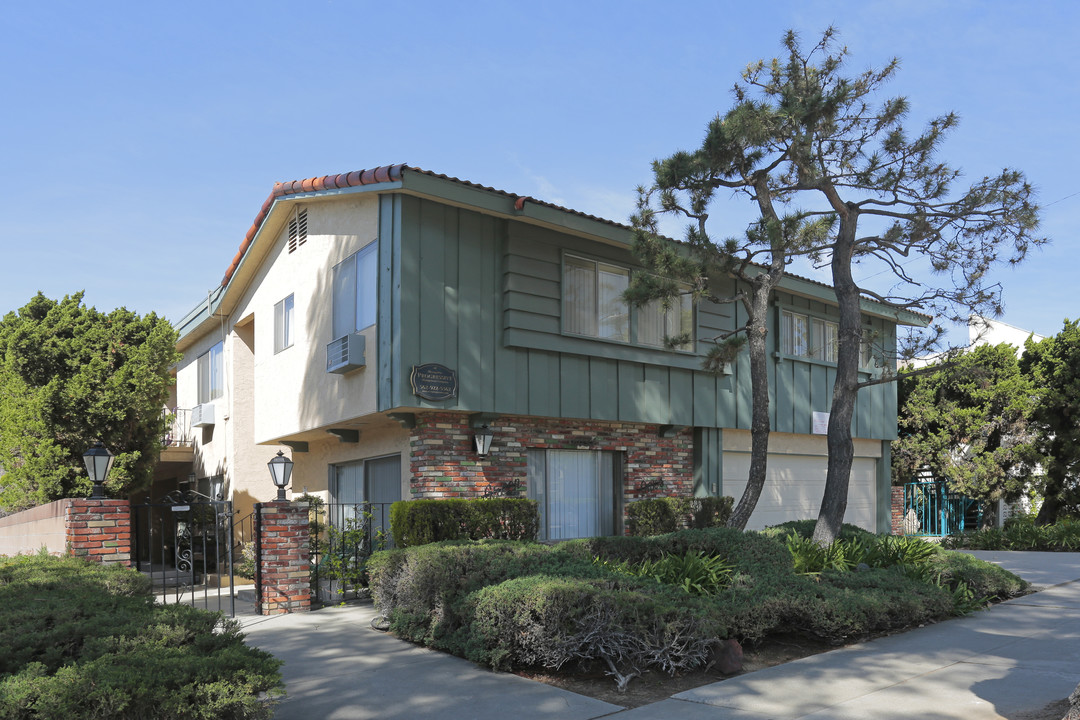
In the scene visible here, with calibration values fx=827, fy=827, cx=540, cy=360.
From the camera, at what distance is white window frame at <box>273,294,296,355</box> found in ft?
49.6

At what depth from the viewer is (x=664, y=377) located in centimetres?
1438

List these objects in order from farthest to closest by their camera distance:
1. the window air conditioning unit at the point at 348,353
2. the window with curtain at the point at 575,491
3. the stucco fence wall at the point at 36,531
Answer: the window with curtain at the point at 575,491, the window air conditioning unit at the point at 348,353, the stucco fence wall at the point at 36,531

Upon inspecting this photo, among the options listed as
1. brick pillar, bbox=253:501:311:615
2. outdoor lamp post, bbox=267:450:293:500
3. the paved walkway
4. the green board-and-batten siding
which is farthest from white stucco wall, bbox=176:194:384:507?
the paved walkway

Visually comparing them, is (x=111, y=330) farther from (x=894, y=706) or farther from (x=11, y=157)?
(x=894, y=706)

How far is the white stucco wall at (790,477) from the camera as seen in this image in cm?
1608

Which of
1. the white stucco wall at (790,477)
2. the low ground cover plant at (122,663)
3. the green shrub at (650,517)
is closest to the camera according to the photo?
the low ground cover plant at (122,663)

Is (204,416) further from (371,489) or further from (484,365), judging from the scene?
(484,365)

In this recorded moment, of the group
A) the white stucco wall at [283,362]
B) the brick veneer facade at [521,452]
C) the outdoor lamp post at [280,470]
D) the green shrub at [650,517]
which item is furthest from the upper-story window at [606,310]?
the outdoor lamp post at [280,470]

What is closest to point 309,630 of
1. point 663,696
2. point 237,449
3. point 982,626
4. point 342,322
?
point 663,696

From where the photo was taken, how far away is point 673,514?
45.8ft

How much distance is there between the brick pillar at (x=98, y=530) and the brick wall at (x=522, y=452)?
3817mm

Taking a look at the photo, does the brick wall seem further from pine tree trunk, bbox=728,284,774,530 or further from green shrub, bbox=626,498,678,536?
pine tree trunk, bbox=728,284,774,530

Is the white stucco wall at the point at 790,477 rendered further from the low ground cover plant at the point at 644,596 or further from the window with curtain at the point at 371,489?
the window with curtain at the point at 371,489

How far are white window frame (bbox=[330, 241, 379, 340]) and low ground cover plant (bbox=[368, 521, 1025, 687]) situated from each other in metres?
4.10
